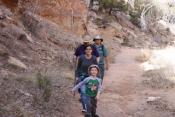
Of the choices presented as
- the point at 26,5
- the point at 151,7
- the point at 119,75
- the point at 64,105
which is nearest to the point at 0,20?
the point at 26,5

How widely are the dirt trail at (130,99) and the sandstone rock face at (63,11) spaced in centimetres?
437

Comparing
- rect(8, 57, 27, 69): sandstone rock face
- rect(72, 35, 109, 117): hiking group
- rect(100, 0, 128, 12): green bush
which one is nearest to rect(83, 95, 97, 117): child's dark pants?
rect(72, 35, 109, 117): hiking group

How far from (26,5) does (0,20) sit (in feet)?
10.5

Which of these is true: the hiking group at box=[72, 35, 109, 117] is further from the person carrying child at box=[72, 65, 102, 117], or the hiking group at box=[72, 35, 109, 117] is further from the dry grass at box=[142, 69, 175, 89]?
the dry grass at box=[142, 69, 175, 89]

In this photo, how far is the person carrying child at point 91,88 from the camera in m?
7.43

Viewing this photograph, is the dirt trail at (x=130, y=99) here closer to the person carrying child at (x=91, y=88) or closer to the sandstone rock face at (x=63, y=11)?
the person carrying child at (x=91, y=88)

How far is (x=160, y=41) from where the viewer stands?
129 ft

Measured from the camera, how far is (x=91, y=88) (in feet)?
24.6

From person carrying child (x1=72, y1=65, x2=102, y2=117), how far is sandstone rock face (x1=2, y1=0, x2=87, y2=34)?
31.4 ft

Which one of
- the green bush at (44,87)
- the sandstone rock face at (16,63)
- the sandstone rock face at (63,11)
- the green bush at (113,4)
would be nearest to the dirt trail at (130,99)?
the green bush at (44,87)

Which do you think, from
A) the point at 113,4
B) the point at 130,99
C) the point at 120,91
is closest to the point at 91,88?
the point at 130,99

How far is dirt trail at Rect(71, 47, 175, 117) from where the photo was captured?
30.1 ft

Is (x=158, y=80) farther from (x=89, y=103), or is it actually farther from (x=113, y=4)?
(x=113, y=4)

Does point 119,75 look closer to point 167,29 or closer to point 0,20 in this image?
point 0,20
